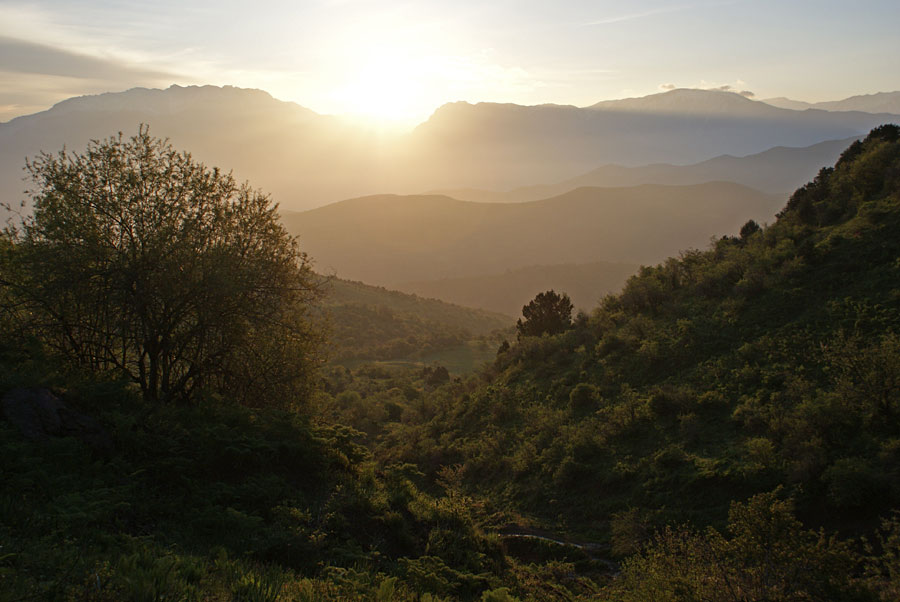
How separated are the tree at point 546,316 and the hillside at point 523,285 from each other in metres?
102

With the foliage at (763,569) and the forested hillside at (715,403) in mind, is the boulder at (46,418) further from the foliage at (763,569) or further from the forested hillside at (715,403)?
the forested hillside at (715,403)

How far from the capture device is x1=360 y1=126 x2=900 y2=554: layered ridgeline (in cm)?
1101

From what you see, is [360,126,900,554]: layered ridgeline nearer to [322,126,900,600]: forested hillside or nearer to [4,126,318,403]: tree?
[322,126,900,600]: forested hillside

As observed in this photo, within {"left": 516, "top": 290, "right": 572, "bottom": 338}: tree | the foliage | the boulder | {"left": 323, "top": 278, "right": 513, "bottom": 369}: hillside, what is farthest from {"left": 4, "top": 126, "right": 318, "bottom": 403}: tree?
{"left": 323, "top": 278, "right": 513, "bottom": 369}: hillside

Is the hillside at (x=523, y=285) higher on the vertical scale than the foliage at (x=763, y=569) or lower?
lower

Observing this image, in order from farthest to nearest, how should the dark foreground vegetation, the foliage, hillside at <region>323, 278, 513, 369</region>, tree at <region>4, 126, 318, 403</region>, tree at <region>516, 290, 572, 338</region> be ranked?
hillside at <region>323, 278, 513, 369</region> < tree at <region>516, 290, 572, 338</region> < tree at <region>4, 126, 318, 403</region> < the dark foreground vegetation < the foliage

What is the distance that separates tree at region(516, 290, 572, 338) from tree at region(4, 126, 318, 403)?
2117 centimetres

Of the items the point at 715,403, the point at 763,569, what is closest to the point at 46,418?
the point at 763,569

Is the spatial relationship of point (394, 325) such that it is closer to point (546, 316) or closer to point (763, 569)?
point (546, 316)

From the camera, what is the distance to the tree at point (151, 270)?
41.3 ft

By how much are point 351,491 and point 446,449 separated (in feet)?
36.3

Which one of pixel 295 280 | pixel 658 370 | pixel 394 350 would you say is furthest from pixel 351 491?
pixel 394 350

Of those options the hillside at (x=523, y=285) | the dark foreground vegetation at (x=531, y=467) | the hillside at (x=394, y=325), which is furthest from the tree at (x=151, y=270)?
the hillside at (x=523, y=285)

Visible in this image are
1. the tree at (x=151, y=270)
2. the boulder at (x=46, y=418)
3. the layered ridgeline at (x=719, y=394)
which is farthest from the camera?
the tree at (x=151, y=270)
